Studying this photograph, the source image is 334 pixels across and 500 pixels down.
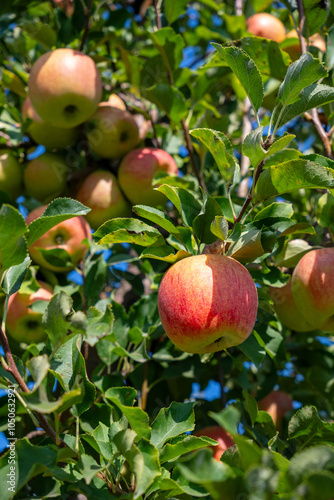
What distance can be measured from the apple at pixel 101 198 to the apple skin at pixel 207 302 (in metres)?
0.80

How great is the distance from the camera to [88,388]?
1056 millimetres

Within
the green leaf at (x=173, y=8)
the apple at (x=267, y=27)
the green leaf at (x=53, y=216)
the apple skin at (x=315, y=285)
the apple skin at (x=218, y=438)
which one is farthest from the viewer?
the apple at (x=267, y=27)

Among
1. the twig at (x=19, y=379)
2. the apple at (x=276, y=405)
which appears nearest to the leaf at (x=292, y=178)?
the twig at (x=19, y=379)

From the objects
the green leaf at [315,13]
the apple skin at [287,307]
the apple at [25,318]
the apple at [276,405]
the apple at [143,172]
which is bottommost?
the apple at [276,405]

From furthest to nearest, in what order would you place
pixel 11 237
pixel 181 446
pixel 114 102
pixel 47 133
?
pixel 114 102 → pixel 47 133 → pixel 181 446 → pixel 11 237

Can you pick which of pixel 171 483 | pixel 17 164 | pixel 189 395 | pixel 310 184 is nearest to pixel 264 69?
pixel 310 184

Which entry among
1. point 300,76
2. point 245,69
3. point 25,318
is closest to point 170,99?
point 245,69

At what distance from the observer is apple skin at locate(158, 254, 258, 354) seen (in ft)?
3.45

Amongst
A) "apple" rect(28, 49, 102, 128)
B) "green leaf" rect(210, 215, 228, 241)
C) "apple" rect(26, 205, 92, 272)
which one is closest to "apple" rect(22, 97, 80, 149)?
"apple" rect(28, 49, 102, 128)

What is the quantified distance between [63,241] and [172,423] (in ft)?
2.84

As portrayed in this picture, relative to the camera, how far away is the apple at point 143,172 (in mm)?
1828

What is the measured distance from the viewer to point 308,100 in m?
1.11

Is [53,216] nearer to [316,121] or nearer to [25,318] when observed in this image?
[25,318]

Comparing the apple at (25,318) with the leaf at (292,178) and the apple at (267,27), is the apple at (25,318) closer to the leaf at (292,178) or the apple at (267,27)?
the leaf at (292,178)
